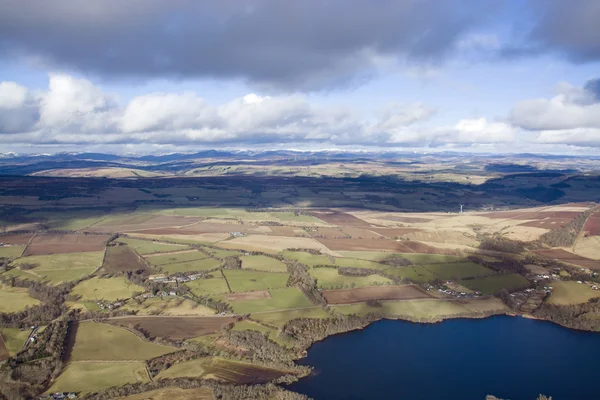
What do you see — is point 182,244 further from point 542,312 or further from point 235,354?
point 542,312

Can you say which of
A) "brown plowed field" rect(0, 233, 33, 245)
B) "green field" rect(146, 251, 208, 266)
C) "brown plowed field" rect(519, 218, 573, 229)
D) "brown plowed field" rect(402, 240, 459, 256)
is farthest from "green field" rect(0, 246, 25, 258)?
"brown plowed field" rect(519, 218, 573, 229)

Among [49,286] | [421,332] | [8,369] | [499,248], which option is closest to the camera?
[8,369]

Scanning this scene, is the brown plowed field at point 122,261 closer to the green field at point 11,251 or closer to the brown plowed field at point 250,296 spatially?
the green field at point 11,251

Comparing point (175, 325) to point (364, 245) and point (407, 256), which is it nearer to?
point (407, 256)

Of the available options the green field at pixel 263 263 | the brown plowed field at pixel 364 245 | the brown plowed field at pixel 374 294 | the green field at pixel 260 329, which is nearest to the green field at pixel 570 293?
the brown plowed field at pixel 374 294

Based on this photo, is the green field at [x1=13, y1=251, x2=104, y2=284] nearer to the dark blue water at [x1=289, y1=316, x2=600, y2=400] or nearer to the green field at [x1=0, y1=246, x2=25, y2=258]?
the green field at [x1=0, y1=246, x2=25, y2=258]

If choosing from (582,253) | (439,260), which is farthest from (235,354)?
(582,253)

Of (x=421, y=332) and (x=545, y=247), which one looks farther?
(x=545, y=247)
